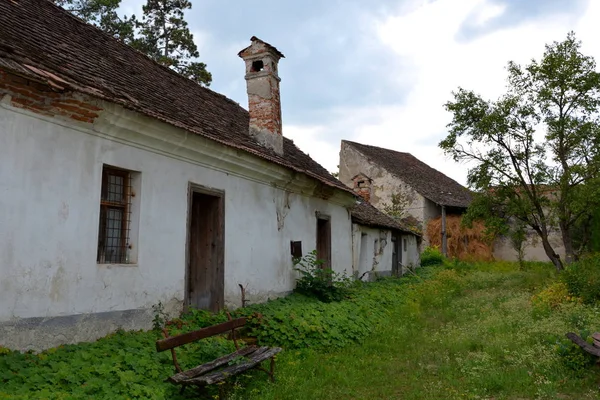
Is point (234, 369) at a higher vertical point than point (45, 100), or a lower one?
lower

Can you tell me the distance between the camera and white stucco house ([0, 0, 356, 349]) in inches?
212

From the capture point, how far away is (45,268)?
18.3 ft

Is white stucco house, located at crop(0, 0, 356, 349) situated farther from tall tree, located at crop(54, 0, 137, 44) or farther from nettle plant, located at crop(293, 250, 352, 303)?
tall tree, located at crop(54, 0, 137, 44)

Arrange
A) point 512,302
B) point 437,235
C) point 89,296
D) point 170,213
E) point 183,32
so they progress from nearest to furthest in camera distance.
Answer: point 89,296 < point 170,213 < point 512,302 < point 437,235 < point 183,32

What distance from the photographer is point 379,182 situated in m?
28.0

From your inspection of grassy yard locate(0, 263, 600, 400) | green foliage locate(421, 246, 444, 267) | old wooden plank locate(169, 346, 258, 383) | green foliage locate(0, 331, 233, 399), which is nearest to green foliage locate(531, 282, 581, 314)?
grassy yard locate(0, 263, 600, 400)

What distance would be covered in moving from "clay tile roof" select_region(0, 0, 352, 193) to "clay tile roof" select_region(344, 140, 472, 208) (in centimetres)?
1606

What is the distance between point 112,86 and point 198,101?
3.91m

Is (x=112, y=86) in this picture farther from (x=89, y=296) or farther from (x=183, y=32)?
(x=183, y=32)

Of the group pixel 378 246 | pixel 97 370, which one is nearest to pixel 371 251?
pixel 378 246

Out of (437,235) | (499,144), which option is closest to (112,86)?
(499,144)

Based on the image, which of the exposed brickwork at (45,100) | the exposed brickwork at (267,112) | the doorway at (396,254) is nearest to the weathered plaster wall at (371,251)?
the doorway at (396,254)

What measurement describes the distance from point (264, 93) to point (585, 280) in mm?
8537

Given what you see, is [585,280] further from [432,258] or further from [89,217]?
[432,258]
